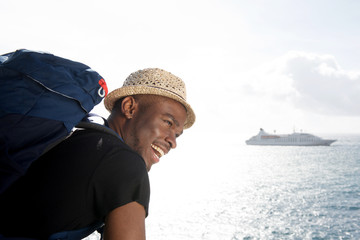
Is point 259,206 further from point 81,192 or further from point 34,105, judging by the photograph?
point 34,105

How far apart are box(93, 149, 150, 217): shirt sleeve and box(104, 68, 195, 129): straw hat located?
806mm

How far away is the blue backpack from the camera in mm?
998

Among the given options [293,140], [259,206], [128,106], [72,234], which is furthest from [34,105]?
[293,140]

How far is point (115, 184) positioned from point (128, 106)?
0.90 metres

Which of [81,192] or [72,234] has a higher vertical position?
[81,192]

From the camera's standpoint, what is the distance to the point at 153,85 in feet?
5.98

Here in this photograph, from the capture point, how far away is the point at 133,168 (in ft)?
3.52

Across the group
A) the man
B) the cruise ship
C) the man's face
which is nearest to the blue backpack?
the man

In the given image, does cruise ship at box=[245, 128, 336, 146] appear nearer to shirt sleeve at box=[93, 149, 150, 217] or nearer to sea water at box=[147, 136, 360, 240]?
sea water at box=[147, 136, 360, 240]

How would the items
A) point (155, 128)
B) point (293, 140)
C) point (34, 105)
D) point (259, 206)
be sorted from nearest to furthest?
point (34, 105) → point (155, 128) → point (259, 206) → point (293, 140)

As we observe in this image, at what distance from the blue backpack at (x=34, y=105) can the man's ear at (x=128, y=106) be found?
A: 0.68 metres

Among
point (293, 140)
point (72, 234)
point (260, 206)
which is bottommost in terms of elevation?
point (260, 206)

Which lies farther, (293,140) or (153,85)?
(293,140)

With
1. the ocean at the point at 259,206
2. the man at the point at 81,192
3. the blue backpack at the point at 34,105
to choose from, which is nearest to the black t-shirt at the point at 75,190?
the man at the point at 81,192
